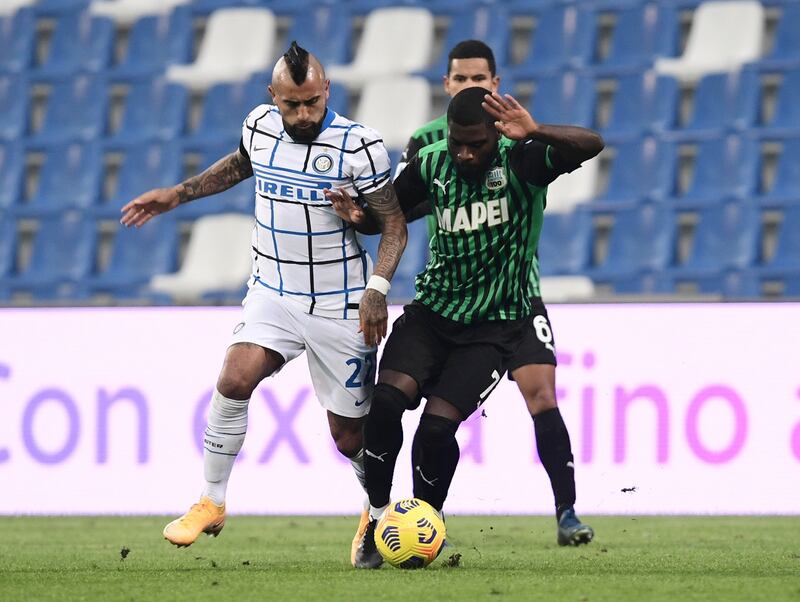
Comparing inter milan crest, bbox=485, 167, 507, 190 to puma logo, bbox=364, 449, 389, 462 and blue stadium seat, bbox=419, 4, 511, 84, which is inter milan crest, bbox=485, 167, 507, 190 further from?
blue stadium seat, bbox=419, 4, 511, 84

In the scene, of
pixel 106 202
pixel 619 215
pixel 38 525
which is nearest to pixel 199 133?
pixel 106 202

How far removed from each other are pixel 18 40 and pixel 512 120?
994 centimetres

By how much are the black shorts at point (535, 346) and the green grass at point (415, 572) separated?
0.83 m

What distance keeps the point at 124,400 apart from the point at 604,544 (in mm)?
3461

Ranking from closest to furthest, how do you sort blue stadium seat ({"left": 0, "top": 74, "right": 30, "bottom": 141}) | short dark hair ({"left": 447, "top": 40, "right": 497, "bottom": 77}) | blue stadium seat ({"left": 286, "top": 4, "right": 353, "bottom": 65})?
short dark hair ({"left": 447, "top": 40, "right": 497, "bottom": 77}), blue stadium seat ({"left": 286, "top": 4, "right": 353, "bottom": 65}), blue stadium seat ({"left": 0, "top": 74, "right": 30, "bottom": 141})

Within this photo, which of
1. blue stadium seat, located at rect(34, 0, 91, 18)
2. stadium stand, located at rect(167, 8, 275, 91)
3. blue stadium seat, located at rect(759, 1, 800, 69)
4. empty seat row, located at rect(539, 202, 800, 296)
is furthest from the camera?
blue stadium seat, located at rect(34, 0, 91, 18)

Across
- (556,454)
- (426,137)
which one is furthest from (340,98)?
(556,454)

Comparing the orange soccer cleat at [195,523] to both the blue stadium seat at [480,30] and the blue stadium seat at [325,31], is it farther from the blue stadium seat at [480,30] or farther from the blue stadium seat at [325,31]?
the blue stadium seat at [325,31]

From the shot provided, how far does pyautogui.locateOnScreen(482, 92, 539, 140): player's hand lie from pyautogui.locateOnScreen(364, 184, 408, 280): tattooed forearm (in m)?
0.66

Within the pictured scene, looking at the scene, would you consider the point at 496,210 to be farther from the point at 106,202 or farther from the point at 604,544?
the point at 106,202

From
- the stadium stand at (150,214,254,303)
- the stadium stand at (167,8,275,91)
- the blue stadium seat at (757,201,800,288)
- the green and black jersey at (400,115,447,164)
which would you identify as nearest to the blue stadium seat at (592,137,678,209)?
the blue stadium seat at (757,201,800,288)

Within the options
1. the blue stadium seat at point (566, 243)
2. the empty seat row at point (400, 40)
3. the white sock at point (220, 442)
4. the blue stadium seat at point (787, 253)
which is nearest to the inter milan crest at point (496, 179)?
the white sock at point (220, 442)

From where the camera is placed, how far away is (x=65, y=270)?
42.2 ft

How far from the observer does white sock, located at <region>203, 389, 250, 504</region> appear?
576cm
